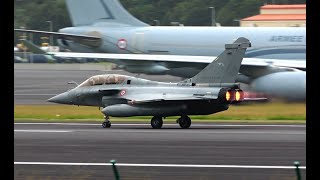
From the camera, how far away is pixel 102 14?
46.9 meters

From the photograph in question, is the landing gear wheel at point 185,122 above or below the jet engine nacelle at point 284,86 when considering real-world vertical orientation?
below

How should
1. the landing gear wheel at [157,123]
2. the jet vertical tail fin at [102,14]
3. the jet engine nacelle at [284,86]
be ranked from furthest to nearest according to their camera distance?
the jet vertical tail fin at [102,14] → the jet engine nacelle at [284,86] → the landing gear wheel at [157,123]

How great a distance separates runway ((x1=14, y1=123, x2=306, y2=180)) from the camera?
44.5 feet

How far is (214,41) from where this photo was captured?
42469mm

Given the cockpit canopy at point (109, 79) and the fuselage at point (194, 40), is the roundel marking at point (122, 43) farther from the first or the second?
the cockpit canopy at point (109, 79)

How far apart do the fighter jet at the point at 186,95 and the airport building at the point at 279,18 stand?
132 ft

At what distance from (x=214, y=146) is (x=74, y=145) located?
3.20 m

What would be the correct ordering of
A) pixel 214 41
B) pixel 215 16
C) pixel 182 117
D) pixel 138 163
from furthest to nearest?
pixel 215 16, pixel 214 41, pixel 182 117, pixel 138 163

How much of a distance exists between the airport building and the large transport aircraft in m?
20.2

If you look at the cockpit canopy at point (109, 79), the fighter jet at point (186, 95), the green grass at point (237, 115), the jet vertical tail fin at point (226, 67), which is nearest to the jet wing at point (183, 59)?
the green grass at point (237, 115)

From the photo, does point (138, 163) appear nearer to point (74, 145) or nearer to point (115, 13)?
point (74, 145)

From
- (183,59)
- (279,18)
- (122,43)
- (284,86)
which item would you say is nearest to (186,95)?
(284,86)

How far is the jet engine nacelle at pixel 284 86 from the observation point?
29016mm
